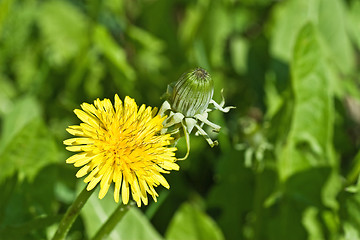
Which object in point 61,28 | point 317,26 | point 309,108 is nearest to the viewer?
point 309,108

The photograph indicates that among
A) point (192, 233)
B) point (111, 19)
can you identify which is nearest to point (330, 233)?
point (192, 233)

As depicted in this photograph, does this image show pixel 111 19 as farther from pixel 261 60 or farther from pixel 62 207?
pixel 62 207

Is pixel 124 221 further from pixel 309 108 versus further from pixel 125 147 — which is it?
pixel 309 108

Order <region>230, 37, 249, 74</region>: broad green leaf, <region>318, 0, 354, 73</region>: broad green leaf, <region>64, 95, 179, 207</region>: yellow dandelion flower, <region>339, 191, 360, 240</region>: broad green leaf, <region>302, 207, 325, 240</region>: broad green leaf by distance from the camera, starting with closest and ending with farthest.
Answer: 1. <region>64, 95, 179, 207</region>: yellow dandelion flower
2. <region>339, 191, 360, 240</region>: broad green leaf
3. <region>302, 207, 325, 240</region>: broad green leaf
4. <region>318, 0, 354, 73</region>: broad green leaf
5. <region>230, 37, 249, 74</region>: broad green leaf

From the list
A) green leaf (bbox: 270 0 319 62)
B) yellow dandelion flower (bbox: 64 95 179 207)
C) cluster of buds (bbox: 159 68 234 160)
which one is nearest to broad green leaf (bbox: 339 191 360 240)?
cluster of buds (bbox: 159 68 234 160)

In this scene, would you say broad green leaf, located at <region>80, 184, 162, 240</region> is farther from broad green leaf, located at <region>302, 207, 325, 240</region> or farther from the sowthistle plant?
broad green leaf, located at <region>302, 207, 325, 240</region>

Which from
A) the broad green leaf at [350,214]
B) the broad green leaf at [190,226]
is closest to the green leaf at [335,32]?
the broad green leaf at [350,214]

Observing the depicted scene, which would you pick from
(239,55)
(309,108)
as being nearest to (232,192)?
(309,108)
